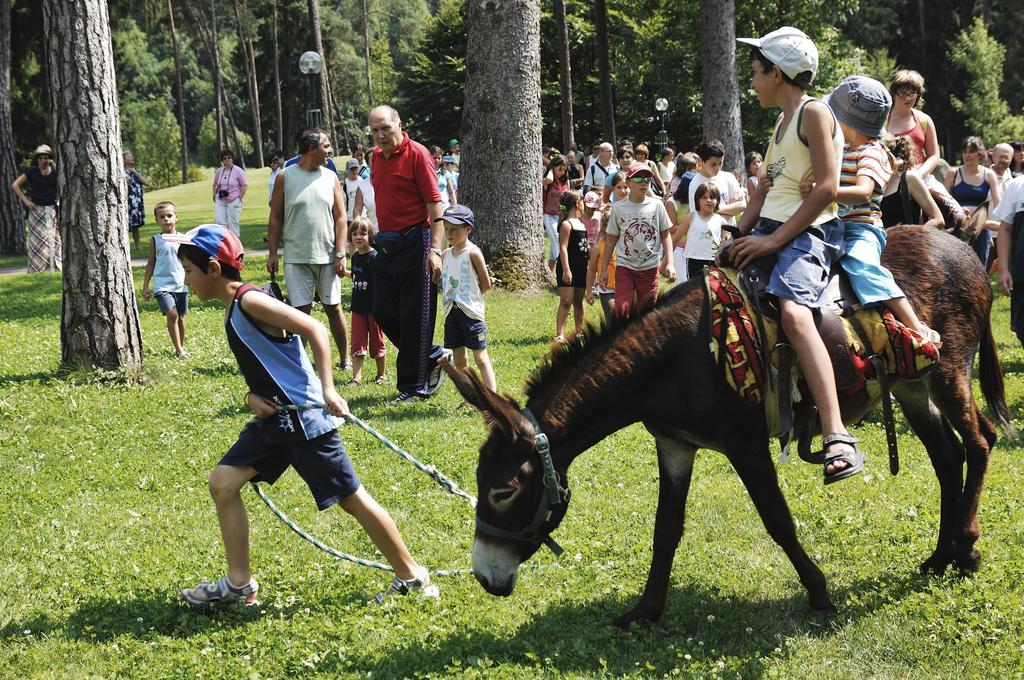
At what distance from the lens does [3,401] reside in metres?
9.10

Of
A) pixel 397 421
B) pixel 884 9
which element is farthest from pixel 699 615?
pixel 884 9

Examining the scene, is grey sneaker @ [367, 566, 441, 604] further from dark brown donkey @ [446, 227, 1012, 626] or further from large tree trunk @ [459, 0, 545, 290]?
large tree trunk @ [459, 0, 545, 290]

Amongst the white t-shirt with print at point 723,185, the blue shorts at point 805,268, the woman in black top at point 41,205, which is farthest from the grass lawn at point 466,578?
the woman in black top at point 41,205

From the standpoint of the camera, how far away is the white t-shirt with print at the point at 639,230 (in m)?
9.88

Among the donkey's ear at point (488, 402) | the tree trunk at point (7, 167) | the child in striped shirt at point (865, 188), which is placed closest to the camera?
the donkey's ear at point (488, 402)

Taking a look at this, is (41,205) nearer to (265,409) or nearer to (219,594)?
(219,594)

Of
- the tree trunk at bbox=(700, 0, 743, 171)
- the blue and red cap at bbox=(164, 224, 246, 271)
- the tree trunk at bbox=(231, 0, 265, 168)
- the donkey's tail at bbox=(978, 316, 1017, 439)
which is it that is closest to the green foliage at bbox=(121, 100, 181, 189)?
the tree trunk at bbox=(231, 0, 265, 168)

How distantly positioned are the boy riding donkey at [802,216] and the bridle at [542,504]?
1.20 m

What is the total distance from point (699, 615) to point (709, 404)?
119 centimetres

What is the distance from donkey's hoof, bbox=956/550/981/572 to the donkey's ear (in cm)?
268

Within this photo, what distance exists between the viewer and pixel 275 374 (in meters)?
4.82

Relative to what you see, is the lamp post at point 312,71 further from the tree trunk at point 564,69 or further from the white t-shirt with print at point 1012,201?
the white t-shirt with print at point 1012,201

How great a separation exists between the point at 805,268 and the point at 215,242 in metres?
2.80

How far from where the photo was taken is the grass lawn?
455cm
